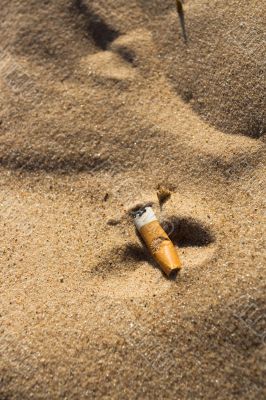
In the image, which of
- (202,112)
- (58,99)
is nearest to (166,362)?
(202,112)

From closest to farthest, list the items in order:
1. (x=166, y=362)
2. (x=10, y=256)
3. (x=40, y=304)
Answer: (x=166, y=362) < (x=40, y=304) < (x=10, y=256)

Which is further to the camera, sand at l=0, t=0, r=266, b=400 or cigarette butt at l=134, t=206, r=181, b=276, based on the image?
cigarette butt at l=134, t=206, r=181, b=276

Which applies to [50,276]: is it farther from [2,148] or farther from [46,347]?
[2,148]

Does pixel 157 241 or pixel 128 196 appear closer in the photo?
pixel 157 241
